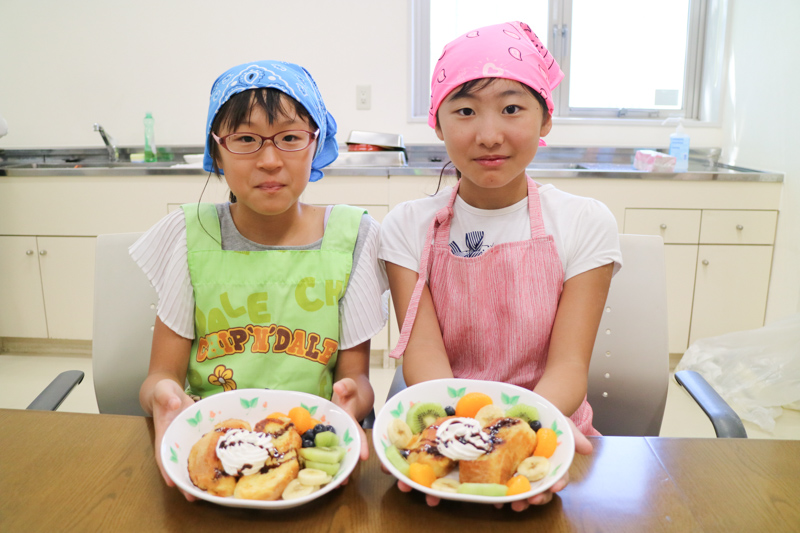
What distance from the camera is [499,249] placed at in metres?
1.06

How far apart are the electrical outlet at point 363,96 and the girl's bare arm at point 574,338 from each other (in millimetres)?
2184

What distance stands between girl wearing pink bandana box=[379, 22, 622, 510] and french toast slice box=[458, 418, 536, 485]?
0.97 feet

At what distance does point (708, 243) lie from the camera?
2.50 meters

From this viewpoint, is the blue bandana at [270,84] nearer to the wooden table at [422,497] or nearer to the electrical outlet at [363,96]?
the wooden table at [422,497]

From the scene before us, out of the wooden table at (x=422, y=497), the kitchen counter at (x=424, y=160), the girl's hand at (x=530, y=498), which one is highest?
the kitchen counter at (x=424, y=160)

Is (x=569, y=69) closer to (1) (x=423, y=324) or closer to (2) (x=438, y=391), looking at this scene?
(1) (x=423, y=324)

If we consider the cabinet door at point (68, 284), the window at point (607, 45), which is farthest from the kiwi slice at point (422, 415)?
the window at point (607, 45)

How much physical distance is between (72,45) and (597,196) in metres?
2.70

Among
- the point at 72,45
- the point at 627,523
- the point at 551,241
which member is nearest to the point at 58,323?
the point at 72,45

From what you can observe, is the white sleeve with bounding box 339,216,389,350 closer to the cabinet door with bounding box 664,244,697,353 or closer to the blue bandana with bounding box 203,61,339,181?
the blue bandana with bounding box 203,61,339,181

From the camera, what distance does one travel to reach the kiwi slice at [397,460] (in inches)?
23.8

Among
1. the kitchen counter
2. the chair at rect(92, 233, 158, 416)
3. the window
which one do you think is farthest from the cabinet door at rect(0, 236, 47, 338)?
the window

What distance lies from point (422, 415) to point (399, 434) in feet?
0.15

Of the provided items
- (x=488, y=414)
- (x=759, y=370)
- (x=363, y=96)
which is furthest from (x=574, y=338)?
(x=363, y=96)
